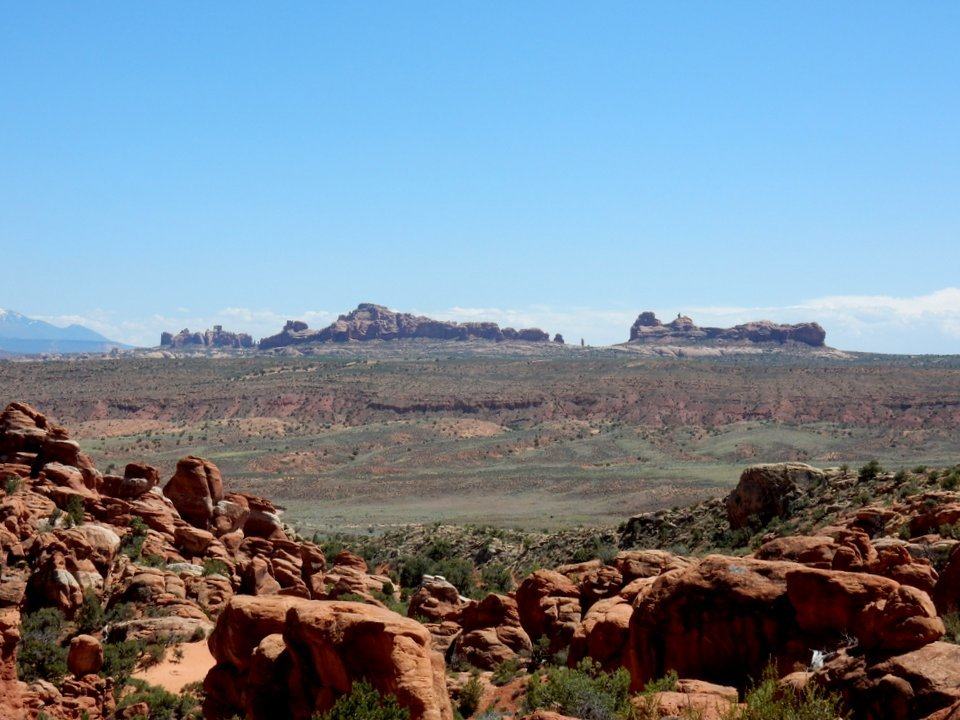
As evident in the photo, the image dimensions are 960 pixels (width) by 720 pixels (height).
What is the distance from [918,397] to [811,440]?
23607mm

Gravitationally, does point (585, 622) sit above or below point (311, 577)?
above

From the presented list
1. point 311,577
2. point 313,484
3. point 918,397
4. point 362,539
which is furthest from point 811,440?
point 311,577

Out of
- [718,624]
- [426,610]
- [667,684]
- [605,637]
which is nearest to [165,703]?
[605,637]

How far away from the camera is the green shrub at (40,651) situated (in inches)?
833

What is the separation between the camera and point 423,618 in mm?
28328

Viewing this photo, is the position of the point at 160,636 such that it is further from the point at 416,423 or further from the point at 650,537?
the point at 416,423

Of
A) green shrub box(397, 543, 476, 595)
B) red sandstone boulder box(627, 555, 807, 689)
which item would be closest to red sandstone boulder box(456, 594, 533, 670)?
red sandstone boulder box(627, 555, 807, 689)

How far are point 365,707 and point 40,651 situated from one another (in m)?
12.0

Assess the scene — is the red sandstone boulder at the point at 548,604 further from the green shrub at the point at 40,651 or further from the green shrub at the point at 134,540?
the green shrub at the point at 134,540

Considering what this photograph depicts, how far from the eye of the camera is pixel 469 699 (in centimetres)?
1967

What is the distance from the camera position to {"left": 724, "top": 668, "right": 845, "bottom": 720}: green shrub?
11188mm

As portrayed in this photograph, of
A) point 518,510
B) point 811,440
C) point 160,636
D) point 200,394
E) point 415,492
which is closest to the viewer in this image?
point 160,636

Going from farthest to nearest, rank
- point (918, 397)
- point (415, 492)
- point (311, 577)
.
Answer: point (918, 397) < point (415, 492) < point (311, 577)

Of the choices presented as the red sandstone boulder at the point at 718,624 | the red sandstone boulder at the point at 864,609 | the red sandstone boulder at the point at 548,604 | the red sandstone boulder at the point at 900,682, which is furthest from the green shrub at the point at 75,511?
the red sandstone boulder at the point at 900,682
